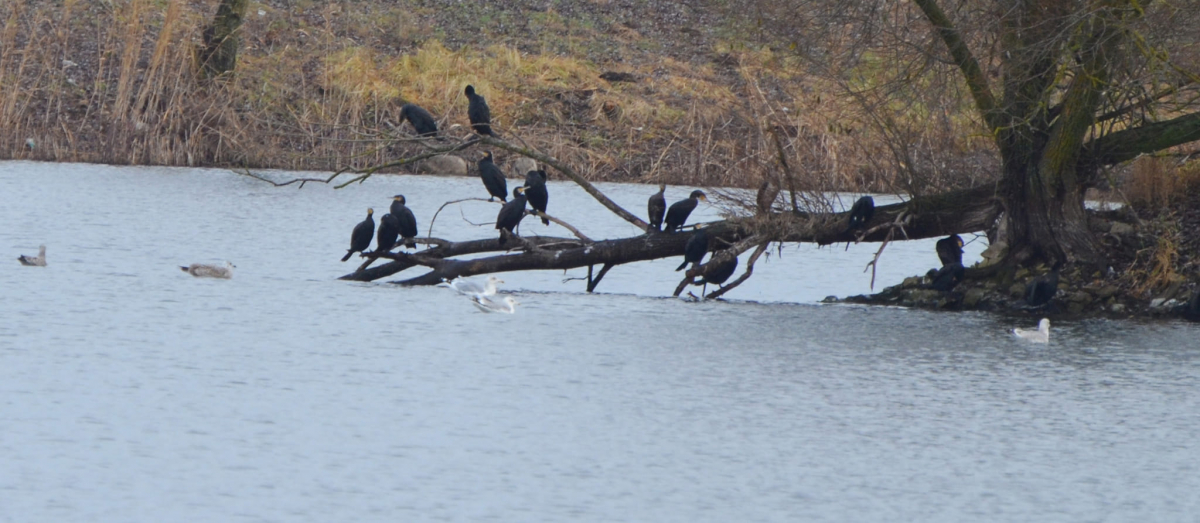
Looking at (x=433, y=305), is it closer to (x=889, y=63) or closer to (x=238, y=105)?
(x=889, y=63)

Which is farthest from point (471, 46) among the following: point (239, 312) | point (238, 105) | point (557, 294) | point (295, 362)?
point (295, 362)

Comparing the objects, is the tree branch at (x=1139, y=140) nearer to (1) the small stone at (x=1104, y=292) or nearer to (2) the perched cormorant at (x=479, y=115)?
(1) the small stone at (x=1104, y=292)

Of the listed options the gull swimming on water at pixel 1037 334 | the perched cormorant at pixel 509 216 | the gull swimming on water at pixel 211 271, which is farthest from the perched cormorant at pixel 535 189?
the gull swimming on water at pixel 1037 334

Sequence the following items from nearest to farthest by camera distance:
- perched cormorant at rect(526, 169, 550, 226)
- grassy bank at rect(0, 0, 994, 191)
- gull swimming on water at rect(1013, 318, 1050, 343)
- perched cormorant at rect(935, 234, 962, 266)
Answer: gull swimming on water at rect(1013, 318, 1050, 343)
perched cormorant at rect(935, 234, 962, 266)
perched cormorant at rect(526, 169, 550, 226)
grassy bank at rect(0, 0, 994, 191)

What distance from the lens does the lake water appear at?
6098 mm

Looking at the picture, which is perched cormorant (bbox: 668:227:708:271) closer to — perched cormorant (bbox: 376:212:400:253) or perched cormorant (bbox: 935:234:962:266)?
perched cormorant (bbox: 935:234:962:266)

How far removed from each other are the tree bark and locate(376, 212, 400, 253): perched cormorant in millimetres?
12206

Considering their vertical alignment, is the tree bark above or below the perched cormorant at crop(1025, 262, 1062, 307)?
above

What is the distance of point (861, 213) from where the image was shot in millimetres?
12414

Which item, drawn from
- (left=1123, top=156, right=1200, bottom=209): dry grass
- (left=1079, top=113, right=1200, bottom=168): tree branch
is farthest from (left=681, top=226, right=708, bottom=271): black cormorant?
(left=1123, top=156, right=1200, bottom=209): dry grass

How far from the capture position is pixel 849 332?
35.7 feet

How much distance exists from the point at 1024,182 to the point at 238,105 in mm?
15416

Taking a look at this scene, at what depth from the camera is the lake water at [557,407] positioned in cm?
610

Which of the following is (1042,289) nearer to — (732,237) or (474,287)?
(732,237)
